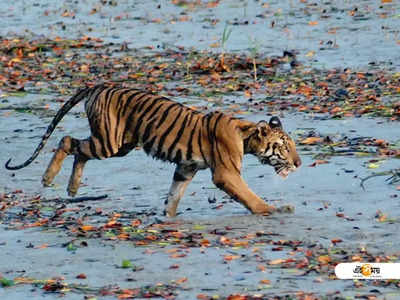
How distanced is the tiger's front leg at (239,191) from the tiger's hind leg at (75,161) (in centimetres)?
126

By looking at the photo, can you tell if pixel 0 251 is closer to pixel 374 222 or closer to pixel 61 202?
pixel 61 202

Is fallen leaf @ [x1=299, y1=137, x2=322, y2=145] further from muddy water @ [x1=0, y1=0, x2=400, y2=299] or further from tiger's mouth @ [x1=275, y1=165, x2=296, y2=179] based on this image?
tiger's mouth @ [x1=275, y1=165, x2=296, y2=179]

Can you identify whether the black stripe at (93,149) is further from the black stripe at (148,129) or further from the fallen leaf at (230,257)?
the fallen leaf at (230,257)

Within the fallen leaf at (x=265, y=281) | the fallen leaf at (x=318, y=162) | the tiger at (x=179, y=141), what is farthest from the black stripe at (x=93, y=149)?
the fallen leaf at (x=265, y=281)

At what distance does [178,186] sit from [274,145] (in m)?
0.78

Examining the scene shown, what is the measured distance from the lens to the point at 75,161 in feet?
33.7

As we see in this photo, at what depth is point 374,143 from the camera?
11.4 meters

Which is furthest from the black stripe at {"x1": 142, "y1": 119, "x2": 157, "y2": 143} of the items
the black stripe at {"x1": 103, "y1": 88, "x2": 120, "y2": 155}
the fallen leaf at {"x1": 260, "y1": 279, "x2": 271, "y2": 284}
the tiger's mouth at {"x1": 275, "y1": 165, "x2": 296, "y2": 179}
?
the fallen leaf at {"x1": 260, "y1": 279, "x2": 271, "y2": 284}

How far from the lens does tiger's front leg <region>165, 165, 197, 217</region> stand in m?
9.60

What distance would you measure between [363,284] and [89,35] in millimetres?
11286

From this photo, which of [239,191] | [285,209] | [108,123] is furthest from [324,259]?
[108,123]

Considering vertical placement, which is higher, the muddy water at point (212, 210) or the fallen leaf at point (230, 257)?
the fallen leaf at point (230, 257)

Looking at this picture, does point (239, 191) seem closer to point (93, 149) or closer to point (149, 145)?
point (149, 145)

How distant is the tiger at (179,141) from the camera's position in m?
9.53
